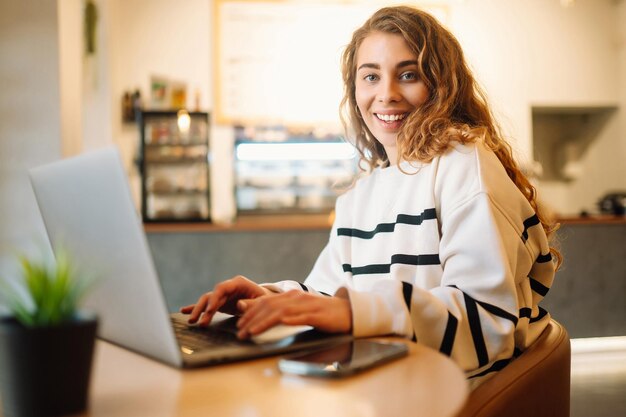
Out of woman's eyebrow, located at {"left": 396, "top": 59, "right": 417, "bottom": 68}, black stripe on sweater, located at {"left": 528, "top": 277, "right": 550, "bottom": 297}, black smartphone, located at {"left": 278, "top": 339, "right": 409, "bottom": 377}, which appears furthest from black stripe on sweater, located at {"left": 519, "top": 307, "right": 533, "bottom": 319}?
woman's eyebrow, located at {"left": 396, "top": 59, "right": 417, "bottom": 68}

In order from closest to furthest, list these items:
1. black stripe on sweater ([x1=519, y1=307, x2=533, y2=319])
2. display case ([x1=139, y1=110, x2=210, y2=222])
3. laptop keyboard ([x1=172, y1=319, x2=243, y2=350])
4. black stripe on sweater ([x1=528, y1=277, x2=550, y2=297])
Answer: laptop keyboard ([x1=172, y1=319, x2=243, y2=350]) < black stripe on sweater ([x1=519, y1=307, x2=533, y2=319]) < black stripe on sweater ([x1=528, y1=277, x2=550, y2=297]) < display case ([x1=139, y1=110, x2=210, y2=222])

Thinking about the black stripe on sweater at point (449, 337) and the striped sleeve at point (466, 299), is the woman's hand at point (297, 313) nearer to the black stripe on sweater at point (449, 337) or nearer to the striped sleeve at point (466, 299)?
the striped sleeve at point (466, 299)

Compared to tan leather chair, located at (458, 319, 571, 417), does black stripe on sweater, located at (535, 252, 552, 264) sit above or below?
above

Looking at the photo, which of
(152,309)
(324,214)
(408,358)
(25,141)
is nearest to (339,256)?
(408,358)

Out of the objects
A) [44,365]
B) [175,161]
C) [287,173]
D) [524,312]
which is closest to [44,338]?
[44,365]

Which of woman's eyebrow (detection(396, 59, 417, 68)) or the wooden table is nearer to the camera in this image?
the wooden table

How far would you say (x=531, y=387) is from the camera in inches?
36.2

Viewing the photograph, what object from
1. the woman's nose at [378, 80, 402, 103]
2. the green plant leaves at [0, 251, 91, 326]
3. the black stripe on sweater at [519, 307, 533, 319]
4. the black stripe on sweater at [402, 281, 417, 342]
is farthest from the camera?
the woman's nose at [378, 80, 402, 103]

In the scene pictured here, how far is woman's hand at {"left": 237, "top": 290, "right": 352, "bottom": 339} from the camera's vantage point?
80 cm

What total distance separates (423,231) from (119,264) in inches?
27.4

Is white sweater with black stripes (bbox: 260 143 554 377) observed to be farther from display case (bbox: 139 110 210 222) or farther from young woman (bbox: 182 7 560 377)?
display case (bbox: 139 110 210 222)

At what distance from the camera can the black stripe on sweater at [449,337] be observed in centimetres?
94

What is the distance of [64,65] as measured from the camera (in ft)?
7.88

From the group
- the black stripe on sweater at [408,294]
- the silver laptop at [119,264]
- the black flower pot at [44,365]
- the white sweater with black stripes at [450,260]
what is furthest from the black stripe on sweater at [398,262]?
the black flower pot at [44,365]
